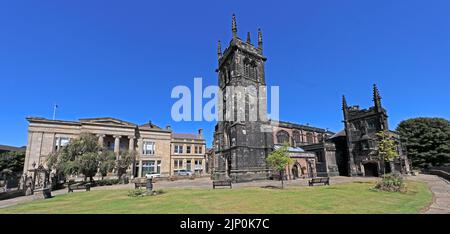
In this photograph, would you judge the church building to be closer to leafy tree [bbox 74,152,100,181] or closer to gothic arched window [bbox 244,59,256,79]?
gothic arched window [bbox 244,59,256,79]

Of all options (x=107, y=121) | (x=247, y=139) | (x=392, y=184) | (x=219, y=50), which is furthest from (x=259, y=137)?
(x=107, y=121)

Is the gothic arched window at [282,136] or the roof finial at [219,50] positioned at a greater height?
the roof finial at [219,50]

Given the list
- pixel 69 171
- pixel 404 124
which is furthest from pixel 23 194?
pixel 404 124

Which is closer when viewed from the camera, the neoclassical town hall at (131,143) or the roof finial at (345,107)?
the neoclassical town hall at (131,143)

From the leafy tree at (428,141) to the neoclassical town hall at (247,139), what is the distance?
25.8ft

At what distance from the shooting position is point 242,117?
106ft

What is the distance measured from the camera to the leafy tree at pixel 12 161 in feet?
133

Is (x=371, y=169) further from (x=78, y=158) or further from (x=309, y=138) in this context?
(x=78, y=158)

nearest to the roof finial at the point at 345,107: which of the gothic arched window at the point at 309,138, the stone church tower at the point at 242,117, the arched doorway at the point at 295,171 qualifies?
the gothic arched window at the point at 309,138

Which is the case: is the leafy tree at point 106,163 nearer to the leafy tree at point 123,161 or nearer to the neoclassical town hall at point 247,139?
the leafy tree at point 123,161

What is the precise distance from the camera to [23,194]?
22.8m

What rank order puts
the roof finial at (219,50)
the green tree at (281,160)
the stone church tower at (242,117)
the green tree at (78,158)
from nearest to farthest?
the green tree at (281,160), the green tree at (78,158), the stone church tower at (242,117), the roof finial at (219,50)

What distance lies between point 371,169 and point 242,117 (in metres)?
26.2
